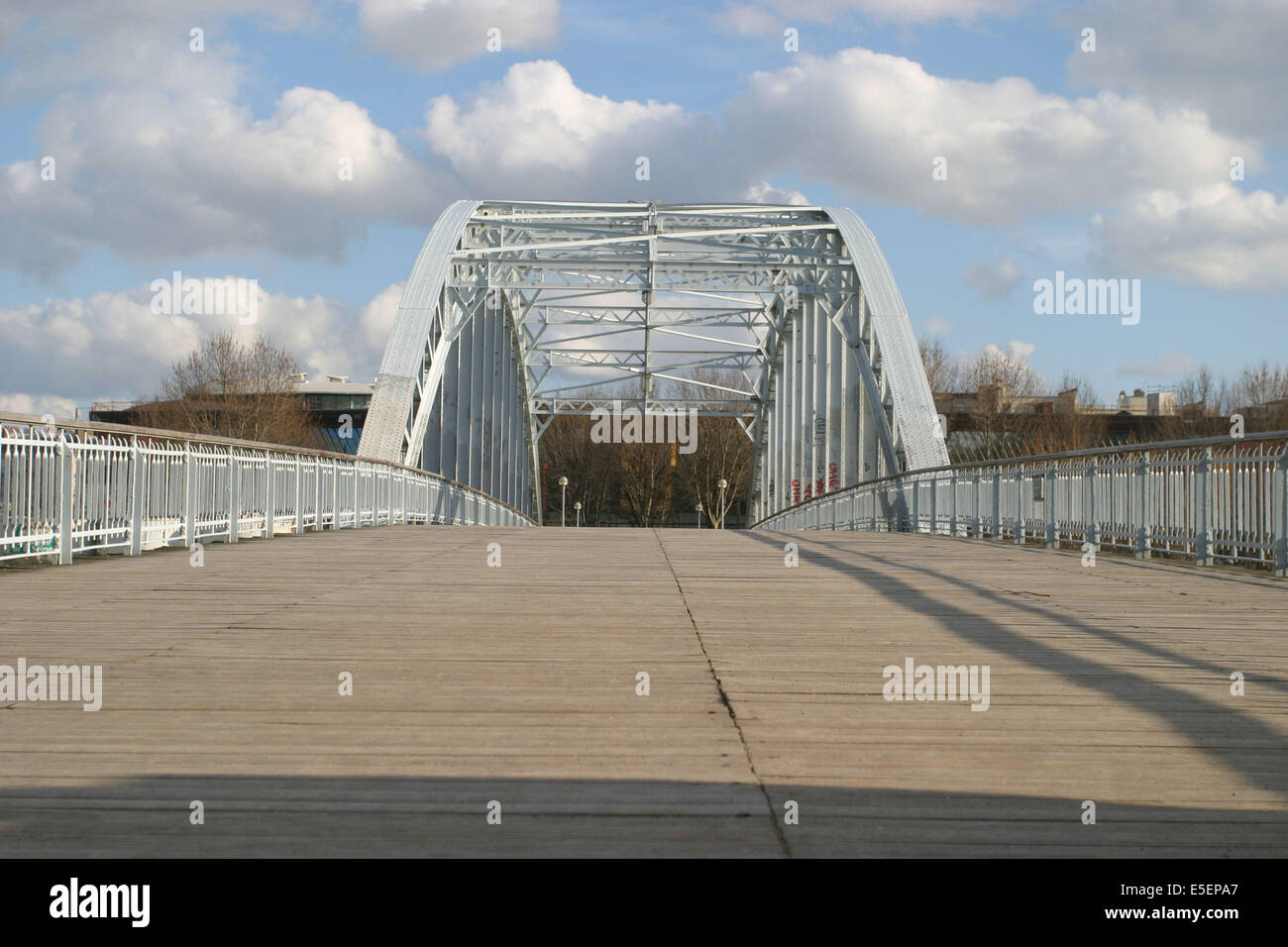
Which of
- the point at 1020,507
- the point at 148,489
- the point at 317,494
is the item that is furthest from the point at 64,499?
the point at 1020,507

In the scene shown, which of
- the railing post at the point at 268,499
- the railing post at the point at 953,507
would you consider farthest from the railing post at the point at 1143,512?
the railing post at the point at 268,499

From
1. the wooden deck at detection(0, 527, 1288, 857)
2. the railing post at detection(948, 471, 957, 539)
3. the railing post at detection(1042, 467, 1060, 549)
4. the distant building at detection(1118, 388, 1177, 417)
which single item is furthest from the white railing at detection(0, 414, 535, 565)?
the distant building at detection(1118, 388, 1177, 417)

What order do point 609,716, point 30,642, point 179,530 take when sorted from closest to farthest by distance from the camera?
1. point 609,716
2. point 30,642
3. point 179,530

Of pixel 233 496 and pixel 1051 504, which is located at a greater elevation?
pixel 233 496

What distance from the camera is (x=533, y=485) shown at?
49125 mm

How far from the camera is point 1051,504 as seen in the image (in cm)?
1266

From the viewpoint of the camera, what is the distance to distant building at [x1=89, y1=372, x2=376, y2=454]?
59.9 m

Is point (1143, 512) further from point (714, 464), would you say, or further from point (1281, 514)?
point (714, 464)

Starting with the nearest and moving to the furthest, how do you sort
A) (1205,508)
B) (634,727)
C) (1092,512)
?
(634,727) → (1205,508) → (1092,512)

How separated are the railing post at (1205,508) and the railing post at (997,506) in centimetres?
475

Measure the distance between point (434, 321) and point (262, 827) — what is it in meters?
25.8

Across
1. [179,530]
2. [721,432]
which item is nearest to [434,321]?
[179,530]

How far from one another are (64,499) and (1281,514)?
8620mm
